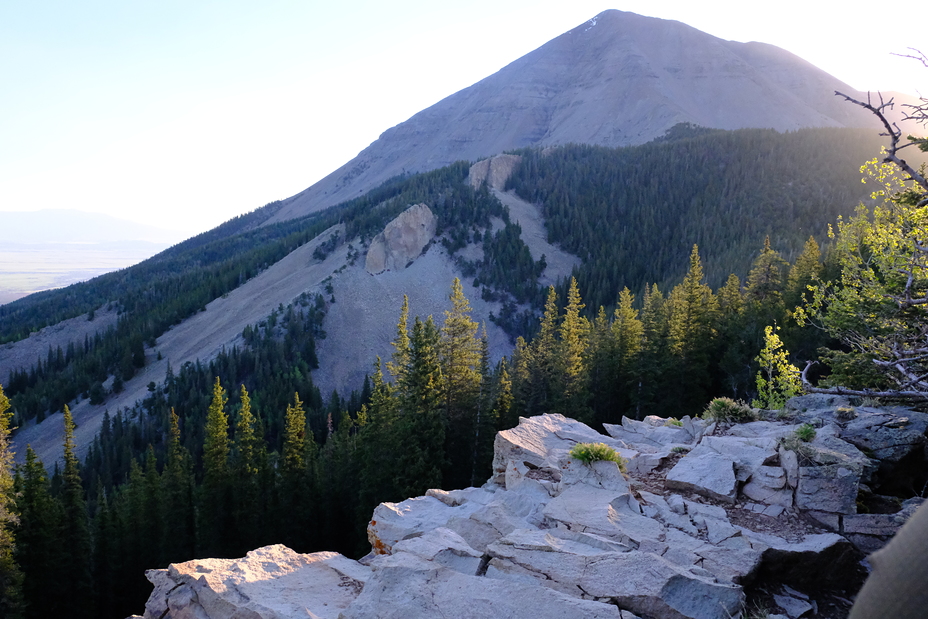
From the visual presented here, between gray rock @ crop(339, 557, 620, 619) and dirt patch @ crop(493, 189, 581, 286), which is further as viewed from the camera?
dirt patch @ crop(493, 189, 581, 286)

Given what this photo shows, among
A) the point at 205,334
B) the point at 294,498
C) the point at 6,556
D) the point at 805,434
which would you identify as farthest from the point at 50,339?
the point at 805,434

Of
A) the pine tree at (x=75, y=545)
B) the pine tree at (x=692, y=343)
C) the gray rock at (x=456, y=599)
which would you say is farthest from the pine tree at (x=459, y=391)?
the gray rock at (x=456, y=599)

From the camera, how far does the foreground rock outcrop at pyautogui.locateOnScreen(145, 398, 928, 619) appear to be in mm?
6906

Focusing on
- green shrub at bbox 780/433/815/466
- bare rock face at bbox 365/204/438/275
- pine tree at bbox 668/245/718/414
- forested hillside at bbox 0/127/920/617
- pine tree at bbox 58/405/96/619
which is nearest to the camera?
green shrub at bbox 780/433/815/466

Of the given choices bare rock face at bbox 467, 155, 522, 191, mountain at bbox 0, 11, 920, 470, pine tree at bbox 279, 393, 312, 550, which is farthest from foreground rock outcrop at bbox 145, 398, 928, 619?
bare rock face at bbox 467, 155, 522, 191

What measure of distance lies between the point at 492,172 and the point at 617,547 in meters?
122

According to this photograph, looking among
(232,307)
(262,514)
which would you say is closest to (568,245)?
(232,307)

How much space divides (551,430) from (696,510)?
21.5 feet

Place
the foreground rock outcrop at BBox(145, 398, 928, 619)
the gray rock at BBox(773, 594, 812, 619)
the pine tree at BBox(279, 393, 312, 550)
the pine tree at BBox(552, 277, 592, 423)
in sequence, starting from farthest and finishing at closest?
the pine tree at BBox(552, 277, 592, 423) → the pine tree at BBox(279, 393, 312, 550) → the gray rock at BBox(773, 594, 812, 619) → the foreground rock outcrop at BBox(145, 398, 928, 619)

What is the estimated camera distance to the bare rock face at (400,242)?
3622 inches

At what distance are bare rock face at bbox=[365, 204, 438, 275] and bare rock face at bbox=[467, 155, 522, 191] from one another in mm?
29101

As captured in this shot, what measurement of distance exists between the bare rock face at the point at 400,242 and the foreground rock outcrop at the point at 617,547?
81185mm

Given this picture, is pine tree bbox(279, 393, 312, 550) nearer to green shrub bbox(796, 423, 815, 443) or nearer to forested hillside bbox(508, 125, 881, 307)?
green shrub bbox(796, 423, 815, 443)

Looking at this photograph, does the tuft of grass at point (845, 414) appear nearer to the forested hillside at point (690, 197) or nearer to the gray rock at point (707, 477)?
the gray rock at point (707, 477)
